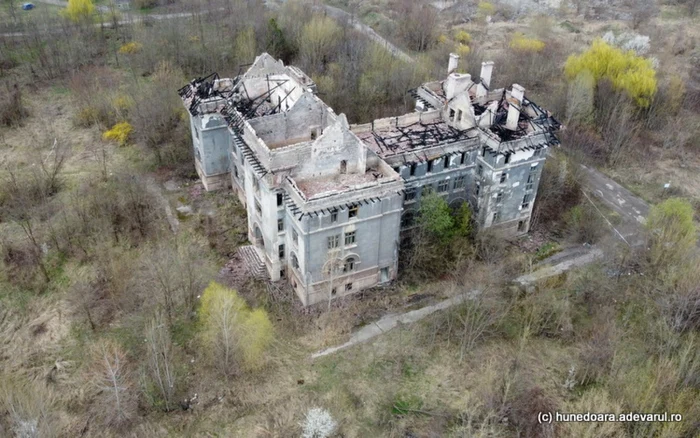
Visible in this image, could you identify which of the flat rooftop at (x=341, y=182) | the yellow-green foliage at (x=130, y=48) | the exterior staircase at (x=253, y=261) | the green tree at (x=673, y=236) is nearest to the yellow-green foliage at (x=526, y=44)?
the green tree at (x=673, y=236)

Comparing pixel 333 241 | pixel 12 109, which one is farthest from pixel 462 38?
pixel 12 109

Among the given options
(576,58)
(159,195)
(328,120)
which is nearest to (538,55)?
(576,58)

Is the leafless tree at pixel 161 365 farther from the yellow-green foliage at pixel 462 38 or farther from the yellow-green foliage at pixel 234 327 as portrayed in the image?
the yellow-green foliage at pixel 462 38

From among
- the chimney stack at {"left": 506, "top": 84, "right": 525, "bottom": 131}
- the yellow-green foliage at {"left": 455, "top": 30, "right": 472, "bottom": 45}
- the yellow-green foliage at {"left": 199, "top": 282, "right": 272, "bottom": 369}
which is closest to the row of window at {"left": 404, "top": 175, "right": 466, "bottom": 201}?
the chimney stack at {"left": 506, "top": 84, "right": 525, "bottom": 131}

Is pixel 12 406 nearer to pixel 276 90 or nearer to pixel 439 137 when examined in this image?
pixel 276 90

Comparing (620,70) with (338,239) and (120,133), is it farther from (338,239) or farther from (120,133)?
(120,133)

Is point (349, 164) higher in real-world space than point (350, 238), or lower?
higher
